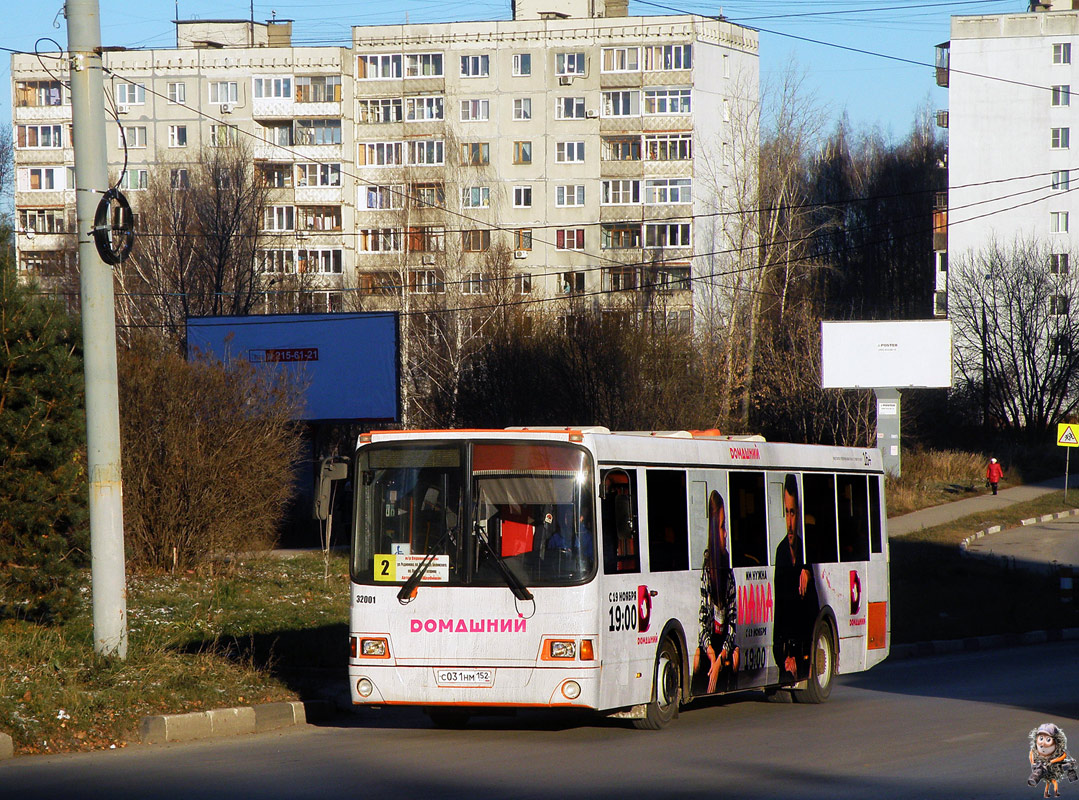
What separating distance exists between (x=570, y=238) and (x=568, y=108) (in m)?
7.20

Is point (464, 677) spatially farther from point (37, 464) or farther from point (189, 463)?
point (189, 463)

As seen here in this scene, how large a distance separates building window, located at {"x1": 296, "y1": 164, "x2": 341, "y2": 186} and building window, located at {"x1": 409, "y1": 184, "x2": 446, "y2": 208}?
8521 mm

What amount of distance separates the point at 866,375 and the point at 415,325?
19107 millimetres

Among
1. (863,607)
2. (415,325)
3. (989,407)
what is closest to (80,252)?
(863,607)

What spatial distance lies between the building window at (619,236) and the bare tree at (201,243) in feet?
60.2

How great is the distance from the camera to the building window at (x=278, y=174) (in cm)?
7319

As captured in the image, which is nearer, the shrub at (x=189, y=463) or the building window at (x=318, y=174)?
the shrub at (x=189, y=463)

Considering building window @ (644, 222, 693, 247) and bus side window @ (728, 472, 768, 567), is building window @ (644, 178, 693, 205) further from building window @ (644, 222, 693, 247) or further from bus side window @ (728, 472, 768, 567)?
bus side window @ (728, 472, 768, 567)

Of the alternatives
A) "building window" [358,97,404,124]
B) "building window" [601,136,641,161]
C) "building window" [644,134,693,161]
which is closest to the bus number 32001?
"building window" [644,134,693,161]

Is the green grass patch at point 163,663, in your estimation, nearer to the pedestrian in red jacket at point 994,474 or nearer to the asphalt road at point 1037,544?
the asphalt road at point 1037,544

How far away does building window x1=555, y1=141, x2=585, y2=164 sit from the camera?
73.4 metres

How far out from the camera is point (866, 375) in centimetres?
4922

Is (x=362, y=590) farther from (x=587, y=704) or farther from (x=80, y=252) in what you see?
(x=80, y=252)

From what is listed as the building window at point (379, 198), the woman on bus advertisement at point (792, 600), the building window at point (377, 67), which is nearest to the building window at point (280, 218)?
the building window at point (379, 198)
